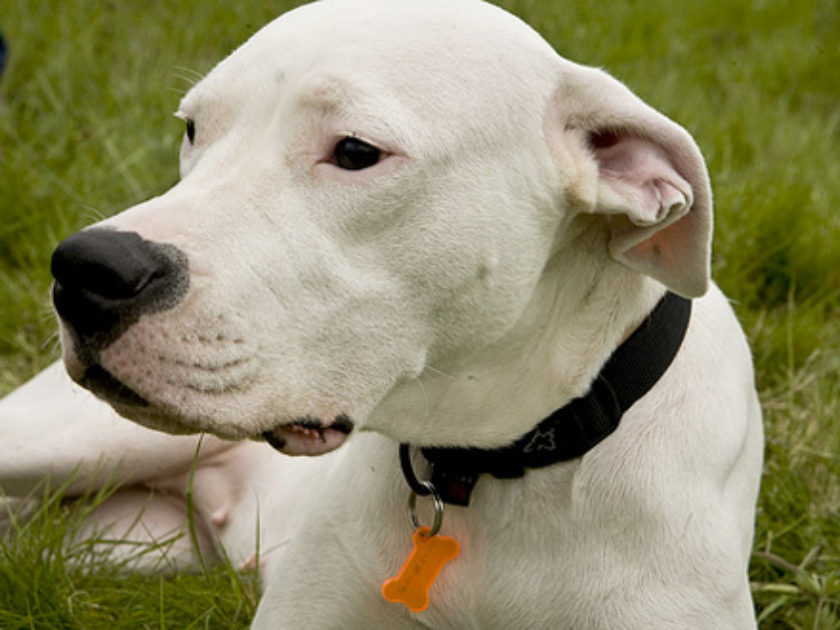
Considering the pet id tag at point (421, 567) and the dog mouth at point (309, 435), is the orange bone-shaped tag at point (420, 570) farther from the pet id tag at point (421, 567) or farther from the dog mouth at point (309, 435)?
the dog mouth at point (309, 435)

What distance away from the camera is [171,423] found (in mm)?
2209

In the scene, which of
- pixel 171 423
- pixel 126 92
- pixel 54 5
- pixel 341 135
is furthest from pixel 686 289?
pixel 54 5

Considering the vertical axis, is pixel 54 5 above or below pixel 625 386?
below

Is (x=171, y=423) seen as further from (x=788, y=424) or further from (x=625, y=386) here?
(x=788, y=424)

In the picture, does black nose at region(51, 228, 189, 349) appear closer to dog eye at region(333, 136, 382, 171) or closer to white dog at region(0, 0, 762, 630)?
white dog at region(0, 0, 762, 630)

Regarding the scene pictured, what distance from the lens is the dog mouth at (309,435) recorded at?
229 centimetres

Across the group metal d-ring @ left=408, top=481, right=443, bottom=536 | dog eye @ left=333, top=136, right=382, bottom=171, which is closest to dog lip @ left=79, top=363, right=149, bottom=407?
dog eye @ left=333, top=136, right=382, bottom=171

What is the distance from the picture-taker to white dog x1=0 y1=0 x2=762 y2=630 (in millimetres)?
2160

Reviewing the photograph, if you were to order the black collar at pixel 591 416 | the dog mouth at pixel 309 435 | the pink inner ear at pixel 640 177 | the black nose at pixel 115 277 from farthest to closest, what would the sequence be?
the black collar at pixel 591 416
the pink inner ear at pixel 640 177
the dog mouth at pixel 309 435
the black nose at pixel 115 277

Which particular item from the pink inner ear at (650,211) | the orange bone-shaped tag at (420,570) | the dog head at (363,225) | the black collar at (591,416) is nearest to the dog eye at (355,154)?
the dog head at (363,225)

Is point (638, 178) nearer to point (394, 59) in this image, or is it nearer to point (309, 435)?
point (394, 59)

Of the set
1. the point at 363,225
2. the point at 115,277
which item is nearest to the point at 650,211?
the point at 363,225

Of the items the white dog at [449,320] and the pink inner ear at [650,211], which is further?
the pink inner ear at [650,211]

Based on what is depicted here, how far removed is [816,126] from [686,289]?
12.1 ft
